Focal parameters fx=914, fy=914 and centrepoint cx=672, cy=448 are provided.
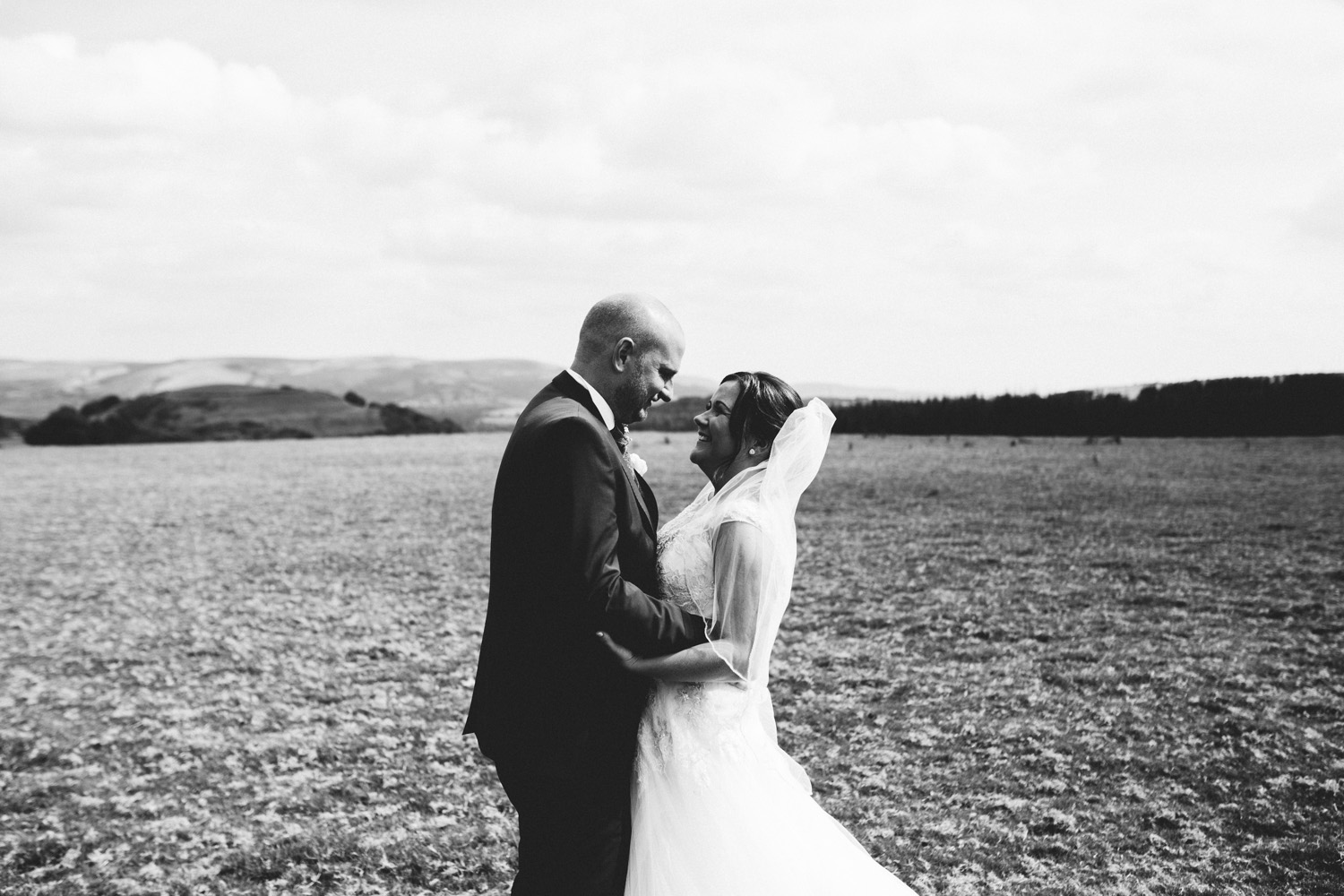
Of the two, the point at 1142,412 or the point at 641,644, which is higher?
the point at 1142,412

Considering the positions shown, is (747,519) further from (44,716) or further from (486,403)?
(486,403)

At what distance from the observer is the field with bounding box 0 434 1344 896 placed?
17.1 ft

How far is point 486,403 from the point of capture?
110875mm

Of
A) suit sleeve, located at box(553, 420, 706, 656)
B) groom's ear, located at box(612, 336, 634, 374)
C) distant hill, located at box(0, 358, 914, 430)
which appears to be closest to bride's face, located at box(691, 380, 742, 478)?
groom's ear, located at box(612, 336, 634, 374)

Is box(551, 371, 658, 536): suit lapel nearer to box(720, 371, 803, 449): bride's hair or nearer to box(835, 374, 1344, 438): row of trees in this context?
box(720, 371, 803, 449): bride's hair

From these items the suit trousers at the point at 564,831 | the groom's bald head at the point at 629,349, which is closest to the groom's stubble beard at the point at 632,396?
the groom's bald head at the point at 629,349

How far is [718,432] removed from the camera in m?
3.48

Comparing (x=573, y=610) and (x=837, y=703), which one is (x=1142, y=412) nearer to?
(x=837, y=703)

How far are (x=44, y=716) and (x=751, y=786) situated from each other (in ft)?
23.3

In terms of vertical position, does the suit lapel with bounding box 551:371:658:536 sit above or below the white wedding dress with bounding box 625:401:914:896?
Answer: above

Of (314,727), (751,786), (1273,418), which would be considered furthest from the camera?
(1273,418)

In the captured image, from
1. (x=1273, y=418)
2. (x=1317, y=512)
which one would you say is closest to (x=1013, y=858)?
(x=1317, y=512)

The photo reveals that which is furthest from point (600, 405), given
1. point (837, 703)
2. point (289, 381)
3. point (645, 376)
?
point (289, 381)

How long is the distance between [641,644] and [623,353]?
974 mm
